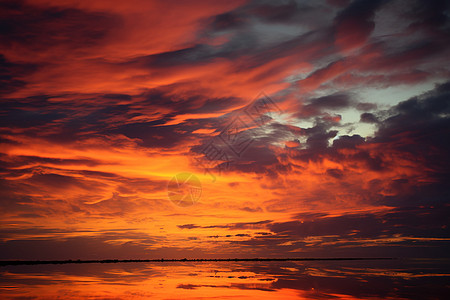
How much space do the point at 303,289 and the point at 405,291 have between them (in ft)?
34.5

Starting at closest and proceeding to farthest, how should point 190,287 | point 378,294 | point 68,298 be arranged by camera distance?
point 68,298 < point 378,294 < point 190,287

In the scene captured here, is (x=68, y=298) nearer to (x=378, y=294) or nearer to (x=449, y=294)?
(x=378, y=294)

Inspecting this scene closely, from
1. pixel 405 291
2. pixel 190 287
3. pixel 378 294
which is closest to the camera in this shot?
pixel 378 294

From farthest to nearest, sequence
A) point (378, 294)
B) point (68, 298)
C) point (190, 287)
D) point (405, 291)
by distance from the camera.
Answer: point (190, 287)
point (405, 291)
point (378, 294)
point (68, 298)

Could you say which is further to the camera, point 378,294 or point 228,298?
point 378,294

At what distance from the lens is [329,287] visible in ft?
140

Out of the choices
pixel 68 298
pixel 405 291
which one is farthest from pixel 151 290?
pixel 405 291

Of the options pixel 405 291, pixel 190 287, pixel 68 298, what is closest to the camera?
pixel 68 298

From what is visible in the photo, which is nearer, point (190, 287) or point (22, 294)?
point (22, 294)

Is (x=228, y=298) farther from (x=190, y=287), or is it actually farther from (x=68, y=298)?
(x=68, y=298)

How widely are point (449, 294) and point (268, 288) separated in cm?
1816

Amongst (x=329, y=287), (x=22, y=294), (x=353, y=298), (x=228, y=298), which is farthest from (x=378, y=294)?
(x=22, y=294)

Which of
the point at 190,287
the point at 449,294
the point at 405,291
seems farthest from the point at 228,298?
the point at 449,294

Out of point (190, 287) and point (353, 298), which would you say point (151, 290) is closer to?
point (190, 287)
